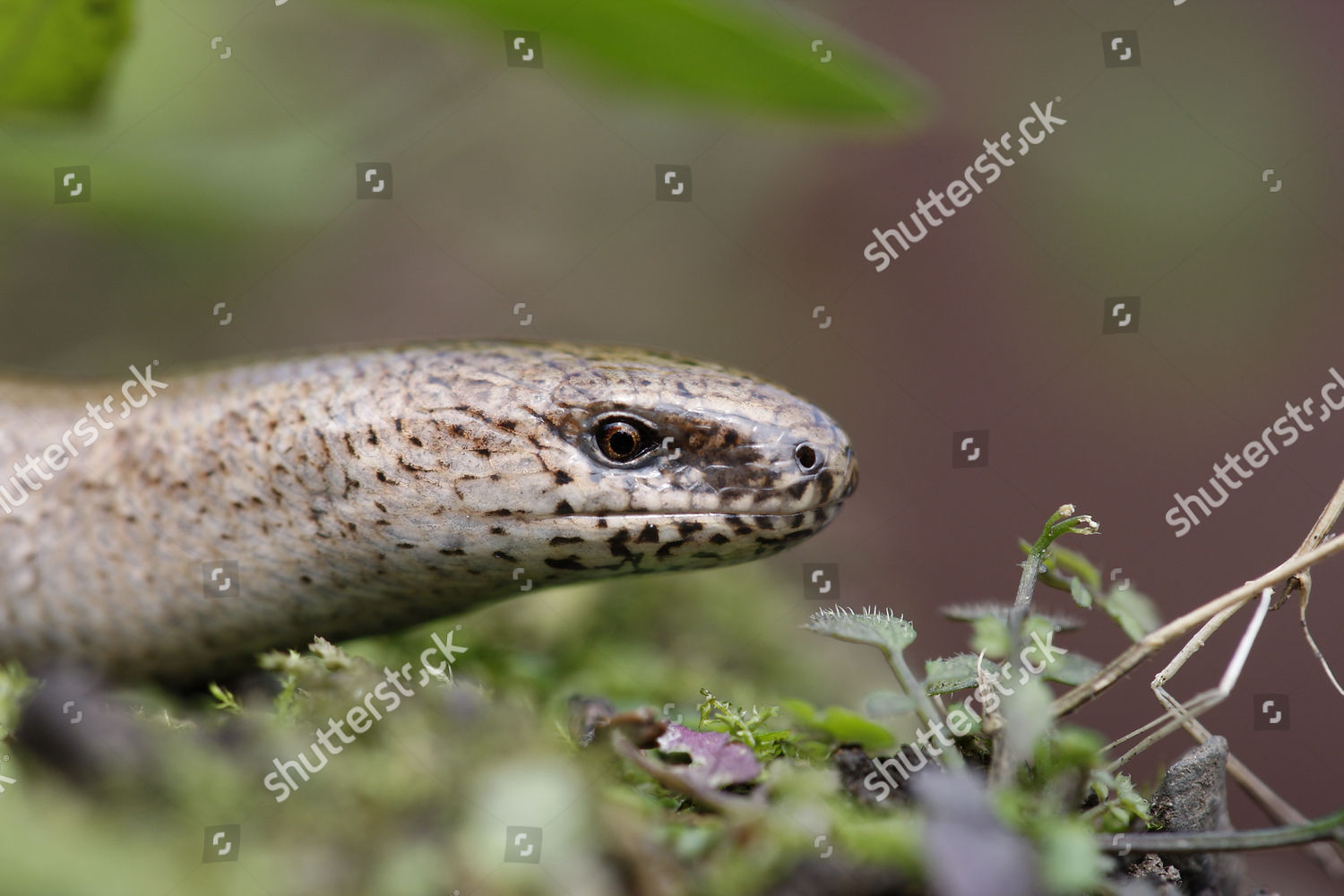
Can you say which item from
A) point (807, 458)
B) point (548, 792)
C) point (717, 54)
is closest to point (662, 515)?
point (807, 458)

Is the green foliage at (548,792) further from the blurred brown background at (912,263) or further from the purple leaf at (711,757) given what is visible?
the blurred brown background at (912,263)

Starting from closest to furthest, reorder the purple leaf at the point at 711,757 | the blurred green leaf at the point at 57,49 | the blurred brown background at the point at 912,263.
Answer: the purple leaf at the point at 711,757 < the blurred green leaf at the point at 57,49 < the blurred brown background at the point at 912,263

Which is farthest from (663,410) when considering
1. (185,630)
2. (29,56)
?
(29,56)

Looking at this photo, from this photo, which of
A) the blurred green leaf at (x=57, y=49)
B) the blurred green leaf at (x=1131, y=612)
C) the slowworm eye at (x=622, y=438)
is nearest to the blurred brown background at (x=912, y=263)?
the blurred green leaf at (x=57, y=49)

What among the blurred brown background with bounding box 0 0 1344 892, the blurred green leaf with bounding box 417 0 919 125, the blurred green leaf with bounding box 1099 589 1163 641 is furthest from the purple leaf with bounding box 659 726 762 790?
the blurred brown background with bounding box 0 0 1344 892

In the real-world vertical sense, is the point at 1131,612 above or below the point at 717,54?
below

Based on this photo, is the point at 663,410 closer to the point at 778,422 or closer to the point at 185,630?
the point at 778,422

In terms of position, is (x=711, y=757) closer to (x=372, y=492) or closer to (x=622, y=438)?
(x=622, y=438)
